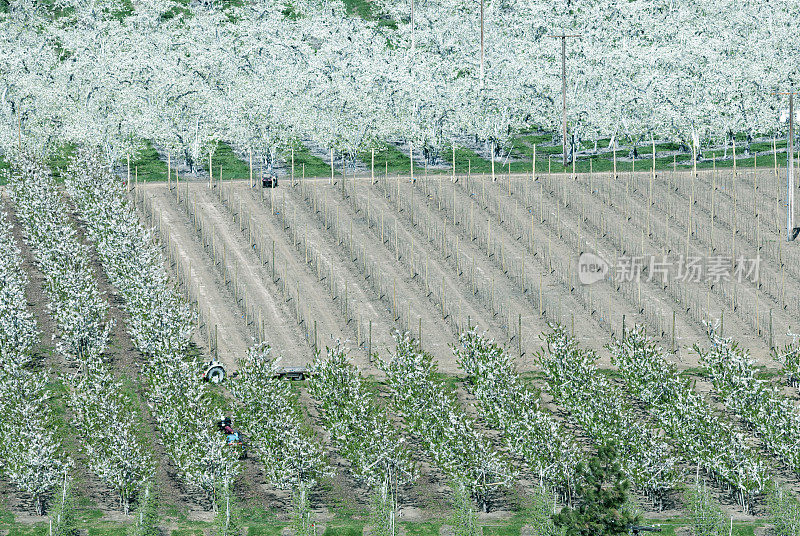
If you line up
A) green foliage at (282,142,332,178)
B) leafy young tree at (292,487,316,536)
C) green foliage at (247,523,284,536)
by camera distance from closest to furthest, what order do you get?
leafy young tree at (292,487,316,536) < green foliage at (247,523,284,536) < green foliage at (282,142,332,178)

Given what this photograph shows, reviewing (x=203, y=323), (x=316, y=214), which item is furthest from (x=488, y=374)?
(x=316, y=214)

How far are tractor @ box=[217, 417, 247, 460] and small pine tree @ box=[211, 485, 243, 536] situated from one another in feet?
15.8

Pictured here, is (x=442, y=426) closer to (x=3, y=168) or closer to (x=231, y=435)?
(x=231, y=435)

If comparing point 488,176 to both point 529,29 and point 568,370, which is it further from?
point 529,29

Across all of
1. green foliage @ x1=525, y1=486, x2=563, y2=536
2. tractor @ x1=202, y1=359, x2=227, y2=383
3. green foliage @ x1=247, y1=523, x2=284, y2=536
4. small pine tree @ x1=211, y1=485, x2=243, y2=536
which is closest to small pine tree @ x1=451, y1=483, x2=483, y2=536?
green foliage @ x1=525, y1=486, x2=563, y2=536

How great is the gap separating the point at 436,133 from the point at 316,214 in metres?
25.2

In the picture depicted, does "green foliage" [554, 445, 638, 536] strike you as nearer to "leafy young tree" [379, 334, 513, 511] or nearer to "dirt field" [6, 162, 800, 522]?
"leafy young tree" [379, 334, 513, 511]

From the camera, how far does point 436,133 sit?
14500 centimetres

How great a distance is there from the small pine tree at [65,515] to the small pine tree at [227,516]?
26.5ft

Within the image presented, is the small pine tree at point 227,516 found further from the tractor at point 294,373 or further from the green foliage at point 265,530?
the tractor at point 294,373

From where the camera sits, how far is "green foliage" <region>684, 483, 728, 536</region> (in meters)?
75.1

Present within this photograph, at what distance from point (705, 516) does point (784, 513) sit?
181 inches

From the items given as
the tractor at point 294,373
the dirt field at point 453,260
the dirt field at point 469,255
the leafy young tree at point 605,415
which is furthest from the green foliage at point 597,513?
the dirt field at point 469,255

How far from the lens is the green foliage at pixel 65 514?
3014 inches
